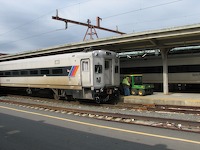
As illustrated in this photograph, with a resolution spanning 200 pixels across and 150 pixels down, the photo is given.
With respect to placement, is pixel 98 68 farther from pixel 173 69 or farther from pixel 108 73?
pixel 173 69

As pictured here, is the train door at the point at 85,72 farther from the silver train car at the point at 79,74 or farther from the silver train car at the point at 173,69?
the silver train car at the point at 173,69

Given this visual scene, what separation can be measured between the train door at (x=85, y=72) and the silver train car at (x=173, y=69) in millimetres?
10777

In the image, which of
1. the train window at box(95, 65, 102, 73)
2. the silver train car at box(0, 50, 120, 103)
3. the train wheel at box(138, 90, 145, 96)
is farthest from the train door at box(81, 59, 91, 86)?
the train wheel at box(138, 90, 145, 96)

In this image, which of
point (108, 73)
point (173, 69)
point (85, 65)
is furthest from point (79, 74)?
point (173, 69)

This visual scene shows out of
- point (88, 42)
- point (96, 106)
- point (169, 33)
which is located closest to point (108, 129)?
point (96, 106)

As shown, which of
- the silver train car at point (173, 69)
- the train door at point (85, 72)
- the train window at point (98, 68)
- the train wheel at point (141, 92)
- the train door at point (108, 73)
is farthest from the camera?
the silver train car at point (173, 69)

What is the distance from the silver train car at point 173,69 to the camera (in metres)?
21.0

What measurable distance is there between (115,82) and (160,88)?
9423 mm

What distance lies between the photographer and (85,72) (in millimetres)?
14453

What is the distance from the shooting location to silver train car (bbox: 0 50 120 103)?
14.3m

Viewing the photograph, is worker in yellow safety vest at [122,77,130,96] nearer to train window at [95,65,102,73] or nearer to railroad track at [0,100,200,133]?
train window at [95,65,102,73]

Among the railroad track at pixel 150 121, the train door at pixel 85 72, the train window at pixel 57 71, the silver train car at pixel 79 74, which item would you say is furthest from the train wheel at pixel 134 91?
the railroad track at pixel 150 121

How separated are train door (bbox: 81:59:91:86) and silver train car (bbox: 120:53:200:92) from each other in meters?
10.8

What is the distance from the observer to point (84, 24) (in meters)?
26.5
